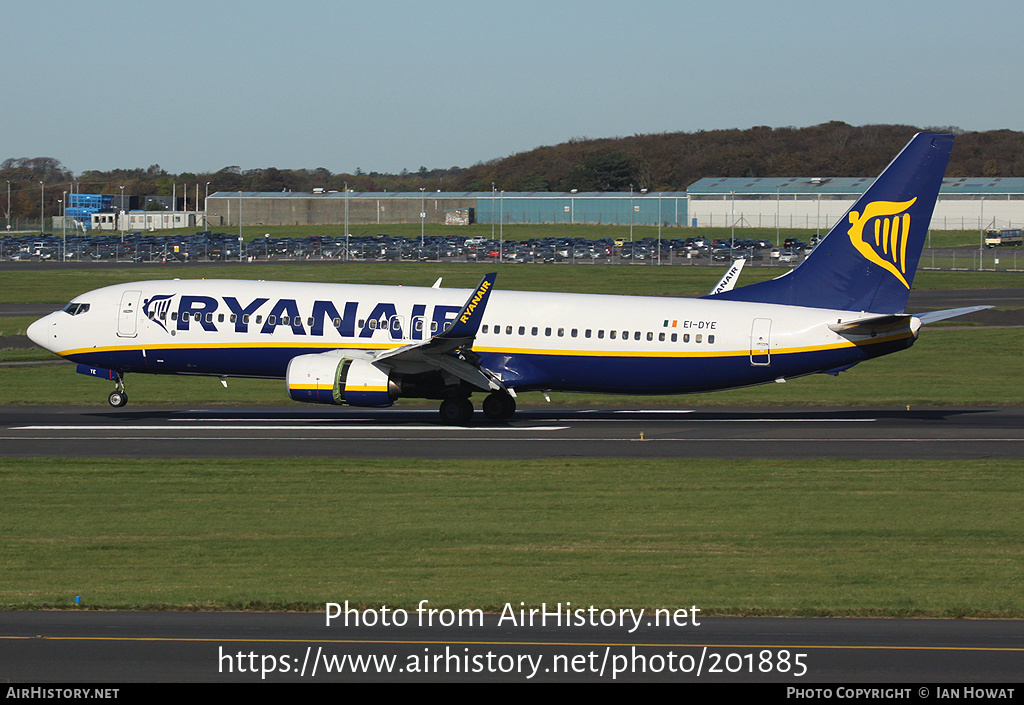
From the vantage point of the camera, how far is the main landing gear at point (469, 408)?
38.0m

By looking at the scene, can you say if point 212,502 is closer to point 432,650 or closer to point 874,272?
point 432,650

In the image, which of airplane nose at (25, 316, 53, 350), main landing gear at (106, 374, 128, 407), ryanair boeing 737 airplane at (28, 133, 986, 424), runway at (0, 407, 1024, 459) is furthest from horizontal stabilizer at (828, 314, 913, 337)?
airplane nose at (25, 316, 53, 350)

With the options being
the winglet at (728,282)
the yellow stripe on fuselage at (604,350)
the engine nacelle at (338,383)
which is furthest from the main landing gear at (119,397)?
the winglet at (728,282)

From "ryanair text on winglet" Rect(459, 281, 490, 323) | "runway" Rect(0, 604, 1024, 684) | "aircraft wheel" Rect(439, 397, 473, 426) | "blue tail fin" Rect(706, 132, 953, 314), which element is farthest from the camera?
"aircraft wheel" Rect(439, 397, 473, 426)

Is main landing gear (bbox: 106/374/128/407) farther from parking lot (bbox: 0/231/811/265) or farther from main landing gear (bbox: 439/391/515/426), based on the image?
parking lot (bbox: 0/231/811/265)

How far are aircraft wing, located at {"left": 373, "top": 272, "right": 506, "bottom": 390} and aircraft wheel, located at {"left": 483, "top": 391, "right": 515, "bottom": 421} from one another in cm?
84

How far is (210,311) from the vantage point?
3859 centimetres

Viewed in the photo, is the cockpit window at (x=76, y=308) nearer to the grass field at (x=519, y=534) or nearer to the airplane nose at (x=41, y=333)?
the airplane nose at (x=41, y=333)

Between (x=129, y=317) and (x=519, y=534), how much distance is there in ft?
71.2

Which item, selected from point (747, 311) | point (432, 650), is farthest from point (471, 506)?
point (747, 311)

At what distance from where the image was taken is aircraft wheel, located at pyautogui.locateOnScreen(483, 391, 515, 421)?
3869 cm

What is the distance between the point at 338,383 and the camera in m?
35.6

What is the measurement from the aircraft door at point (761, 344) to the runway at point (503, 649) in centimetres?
2033

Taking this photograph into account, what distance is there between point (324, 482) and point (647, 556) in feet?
32.2
